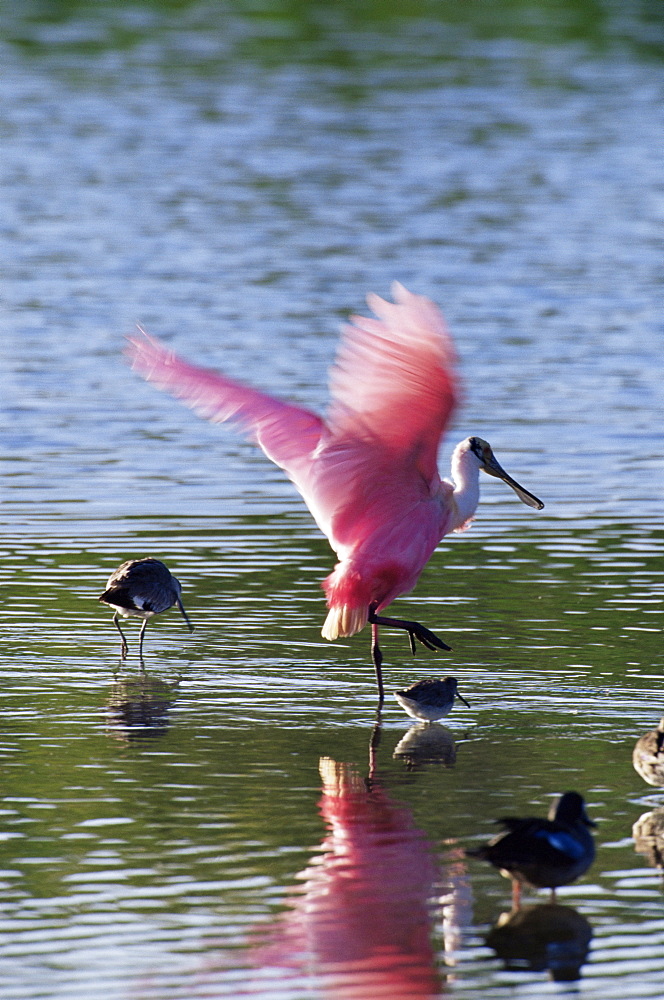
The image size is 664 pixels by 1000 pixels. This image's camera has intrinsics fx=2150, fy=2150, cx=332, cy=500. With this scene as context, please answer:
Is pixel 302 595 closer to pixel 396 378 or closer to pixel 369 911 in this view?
pixel 396 378

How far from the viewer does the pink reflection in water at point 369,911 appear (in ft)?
22.6

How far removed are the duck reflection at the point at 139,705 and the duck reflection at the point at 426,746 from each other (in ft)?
3.64

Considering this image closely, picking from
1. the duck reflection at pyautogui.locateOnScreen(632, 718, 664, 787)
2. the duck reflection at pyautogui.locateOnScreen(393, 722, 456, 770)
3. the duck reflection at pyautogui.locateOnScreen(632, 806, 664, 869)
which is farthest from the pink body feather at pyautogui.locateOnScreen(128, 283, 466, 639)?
the duck reflection at pyautogui.locateOnScreen(632, 806, 664, 869)

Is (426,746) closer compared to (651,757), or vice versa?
(651,757)

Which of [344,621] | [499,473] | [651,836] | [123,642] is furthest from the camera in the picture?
[499,473]

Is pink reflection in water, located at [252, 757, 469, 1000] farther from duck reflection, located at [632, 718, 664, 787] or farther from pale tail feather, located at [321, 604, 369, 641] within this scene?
pale tail feather, located at [321, 604, 369, 641]

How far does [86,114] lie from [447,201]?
11399 millimetres

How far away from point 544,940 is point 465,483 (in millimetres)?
4645

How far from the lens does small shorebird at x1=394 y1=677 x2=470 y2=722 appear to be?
32.1 feet

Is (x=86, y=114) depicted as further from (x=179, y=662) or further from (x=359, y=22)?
(x=179, y=662)

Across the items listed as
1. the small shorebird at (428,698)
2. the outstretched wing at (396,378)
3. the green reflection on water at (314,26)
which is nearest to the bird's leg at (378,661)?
the small shorebird at (428,698)

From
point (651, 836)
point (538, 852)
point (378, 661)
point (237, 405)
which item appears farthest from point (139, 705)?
point (538, 852)

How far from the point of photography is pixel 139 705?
33.6 feet

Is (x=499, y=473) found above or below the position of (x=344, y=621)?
above
